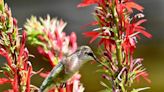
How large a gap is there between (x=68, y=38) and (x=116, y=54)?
246mm

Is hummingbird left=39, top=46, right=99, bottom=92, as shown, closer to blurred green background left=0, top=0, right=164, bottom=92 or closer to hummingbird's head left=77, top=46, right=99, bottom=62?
hummingbird's head left=77, top=46, right=99, bottom=62

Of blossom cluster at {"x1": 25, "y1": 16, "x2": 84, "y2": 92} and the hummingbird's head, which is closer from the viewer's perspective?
the hummingbird's head

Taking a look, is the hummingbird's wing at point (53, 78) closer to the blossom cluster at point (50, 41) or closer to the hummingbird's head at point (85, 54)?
the hummingbird's head at point (85, 54)

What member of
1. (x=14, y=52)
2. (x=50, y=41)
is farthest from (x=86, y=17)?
(x=14, y=52)

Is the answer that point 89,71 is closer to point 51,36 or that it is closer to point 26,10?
point 26,10

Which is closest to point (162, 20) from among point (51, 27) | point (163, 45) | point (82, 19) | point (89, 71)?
Answer: point (163, 45)

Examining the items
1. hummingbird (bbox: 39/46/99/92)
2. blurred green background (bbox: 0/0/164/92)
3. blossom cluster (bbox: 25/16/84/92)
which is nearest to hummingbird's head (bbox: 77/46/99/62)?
hummingbird (bbox: 39/46/99/92)

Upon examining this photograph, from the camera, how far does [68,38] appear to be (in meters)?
0.98

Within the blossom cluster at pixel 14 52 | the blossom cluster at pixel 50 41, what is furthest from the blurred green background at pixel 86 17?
the blossom cluster at pixel 14 52

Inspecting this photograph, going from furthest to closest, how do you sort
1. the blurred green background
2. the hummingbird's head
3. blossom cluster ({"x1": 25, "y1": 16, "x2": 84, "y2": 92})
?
the blurred green background < blossom cluster ({"x1": 25, "y1": 16, "x2": 84, "y2": 92}) < the hummingbird's head

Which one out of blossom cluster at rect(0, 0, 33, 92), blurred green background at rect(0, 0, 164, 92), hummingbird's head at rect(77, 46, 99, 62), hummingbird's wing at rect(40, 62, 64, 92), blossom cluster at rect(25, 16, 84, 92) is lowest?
hummingbird's wing at rect(40, 62, 64, 92)

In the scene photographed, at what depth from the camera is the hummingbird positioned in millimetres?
691

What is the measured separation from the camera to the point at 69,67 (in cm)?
70

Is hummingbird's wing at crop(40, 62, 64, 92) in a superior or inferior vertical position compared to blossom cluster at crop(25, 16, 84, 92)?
inferior
